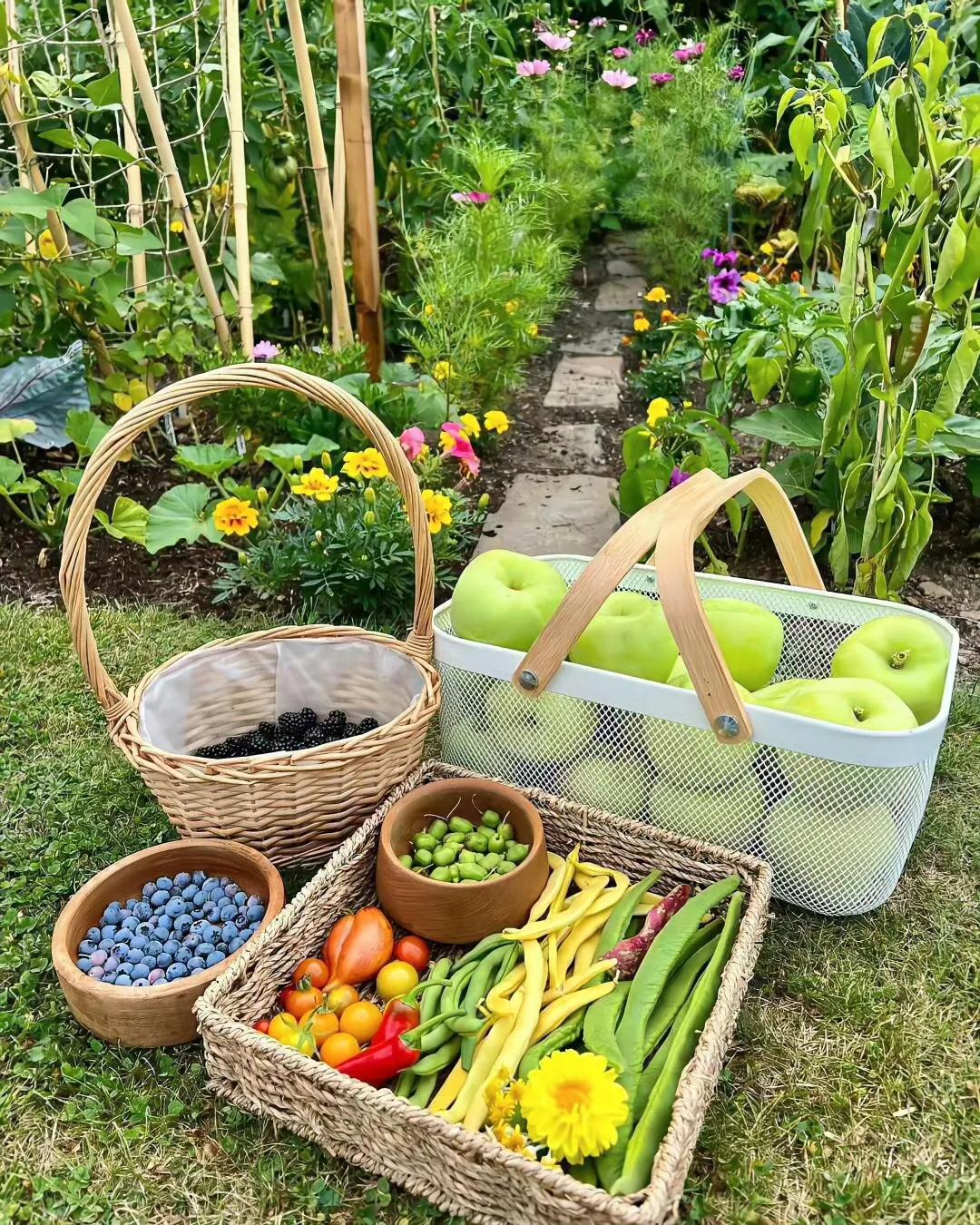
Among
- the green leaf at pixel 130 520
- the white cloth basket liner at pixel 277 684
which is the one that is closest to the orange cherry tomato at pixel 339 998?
the white cloth basket liner at pixel 277 684

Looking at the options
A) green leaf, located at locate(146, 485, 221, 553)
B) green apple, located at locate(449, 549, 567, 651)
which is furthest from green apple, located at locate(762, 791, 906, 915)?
green leaf, located at locate(146, 485, 221, 553)

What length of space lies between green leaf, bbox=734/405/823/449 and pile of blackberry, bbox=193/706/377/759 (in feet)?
4.03

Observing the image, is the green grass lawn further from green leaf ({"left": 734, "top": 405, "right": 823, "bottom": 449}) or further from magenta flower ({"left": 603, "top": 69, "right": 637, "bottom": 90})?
magenta flower ({"left": 603, "top": 69, "right": 637, "bottom": 90})

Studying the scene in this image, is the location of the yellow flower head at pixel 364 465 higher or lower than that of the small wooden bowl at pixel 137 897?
higher

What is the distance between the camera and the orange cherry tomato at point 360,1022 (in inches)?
56.1

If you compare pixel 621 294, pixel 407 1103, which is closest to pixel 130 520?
pixel 407 1103

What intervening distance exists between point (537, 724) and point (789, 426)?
1.18 meters

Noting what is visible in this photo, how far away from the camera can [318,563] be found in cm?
247

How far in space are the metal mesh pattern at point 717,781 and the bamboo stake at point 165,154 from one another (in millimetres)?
1695

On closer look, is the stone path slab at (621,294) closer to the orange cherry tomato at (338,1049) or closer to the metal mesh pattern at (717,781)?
the metal mesh pattern at (717,781)

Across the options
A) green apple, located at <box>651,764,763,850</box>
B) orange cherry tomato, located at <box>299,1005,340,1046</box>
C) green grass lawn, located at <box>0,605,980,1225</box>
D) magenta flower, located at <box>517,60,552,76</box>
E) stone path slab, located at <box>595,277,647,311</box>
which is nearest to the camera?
green grass lawn, located at <box>0,605,980,1225</box>

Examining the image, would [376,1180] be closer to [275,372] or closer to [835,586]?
[275,372]

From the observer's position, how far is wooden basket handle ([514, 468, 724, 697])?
1.52 meters

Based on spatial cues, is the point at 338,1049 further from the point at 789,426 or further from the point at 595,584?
the point at 789,426
